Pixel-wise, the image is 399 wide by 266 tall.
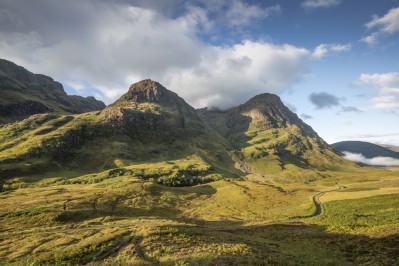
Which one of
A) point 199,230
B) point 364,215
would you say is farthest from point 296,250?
point 364,215

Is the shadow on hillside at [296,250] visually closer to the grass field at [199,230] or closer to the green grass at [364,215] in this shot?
the grass field at [199,230]

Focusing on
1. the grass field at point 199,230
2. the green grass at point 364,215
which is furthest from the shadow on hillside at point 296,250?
the green grass at point 364,215

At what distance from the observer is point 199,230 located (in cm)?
6562

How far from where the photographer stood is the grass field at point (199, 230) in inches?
1713

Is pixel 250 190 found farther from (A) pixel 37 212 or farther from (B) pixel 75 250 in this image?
(B) pixel 75 250

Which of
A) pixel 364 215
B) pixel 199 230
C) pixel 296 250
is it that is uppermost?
pixel 199 230

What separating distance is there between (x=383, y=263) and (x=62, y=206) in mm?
100232

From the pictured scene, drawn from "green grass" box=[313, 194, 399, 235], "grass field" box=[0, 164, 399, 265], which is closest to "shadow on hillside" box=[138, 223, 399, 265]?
"grass field" box=[0, 164, 399, 265]

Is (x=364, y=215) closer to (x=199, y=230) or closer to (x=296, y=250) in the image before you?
(x=296, y=250)

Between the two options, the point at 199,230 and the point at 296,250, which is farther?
the point at 199,230

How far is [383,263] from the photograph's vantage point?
3847 cm

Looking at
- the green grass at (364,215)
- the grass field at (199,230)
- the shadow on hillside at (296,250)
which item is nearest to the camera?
the shadow on hillside at (296,250)

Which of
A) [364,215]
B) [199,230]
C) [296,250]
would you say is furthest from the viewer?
[364,215]

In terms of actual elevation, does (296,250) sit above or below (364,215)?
below
